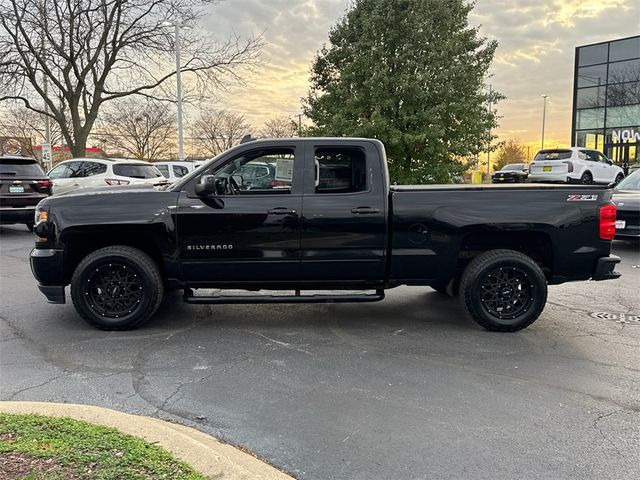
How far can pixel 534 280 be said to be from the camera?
515 centimetres

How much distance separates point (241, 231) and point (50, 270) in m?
1.97

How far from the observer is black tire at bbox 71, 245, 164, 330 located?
16.8ft

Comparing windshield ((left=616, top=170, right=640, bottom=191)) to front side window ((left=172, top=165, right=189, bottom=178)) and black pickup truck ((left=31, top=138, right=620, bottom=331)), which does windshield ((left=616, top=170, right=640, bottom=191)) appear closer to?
black pickup truck ((left=31, top=138, right=620, bottom=331))

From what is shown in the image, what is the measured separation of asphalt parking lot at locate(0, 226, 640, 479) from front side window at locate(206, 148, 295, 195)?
1434mm

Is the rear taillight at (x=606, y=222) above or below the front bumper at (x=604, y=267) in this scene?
above

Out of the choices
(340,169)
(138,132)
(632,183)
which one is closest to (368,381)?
(340,169)

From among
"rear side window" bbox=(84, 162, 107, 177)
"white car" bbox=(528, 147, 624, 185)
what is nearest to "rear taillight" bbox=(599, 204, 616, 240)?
"rear side window" bbox=(84, 162, 107, 177)

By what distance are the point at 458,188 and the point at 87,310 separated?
13.0ft

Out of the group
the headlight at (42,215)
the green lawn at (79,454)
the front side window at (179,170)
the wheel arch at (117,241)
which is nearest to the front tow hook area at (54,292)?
the wheel arch at (117,241)

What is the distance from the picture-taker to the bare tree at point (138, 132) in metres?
46.5

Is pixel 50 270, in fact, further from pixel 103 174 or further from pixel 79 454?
pixel 103 174

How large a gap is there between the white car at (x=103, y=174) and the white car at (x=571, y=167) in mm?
15339

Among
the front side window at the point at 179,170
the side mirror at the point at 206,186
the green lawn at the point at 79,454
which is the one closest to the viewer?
the green lawn at the point at 79,454

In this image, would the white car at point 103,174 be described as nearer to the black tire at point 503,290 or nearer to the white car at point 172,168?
the white car at point 172,168
